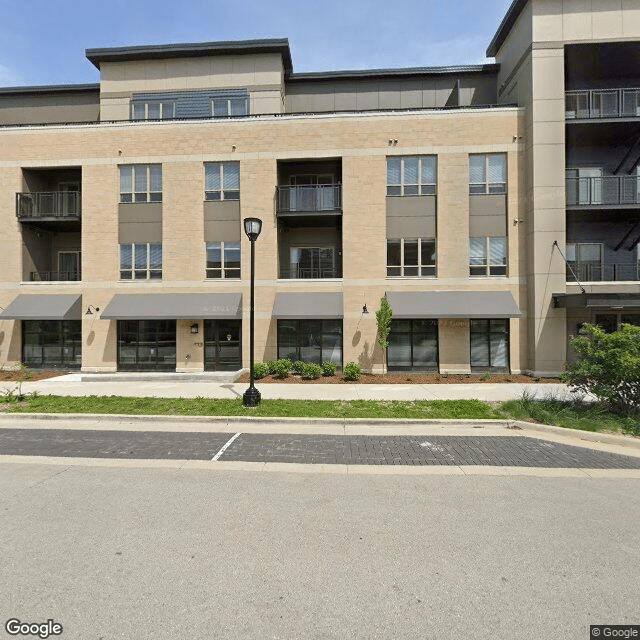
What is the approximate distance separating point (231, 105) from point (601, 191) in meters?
19.3

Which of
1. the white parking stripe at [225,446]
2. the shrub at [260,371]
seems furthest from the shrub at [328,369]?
the white parking stripe at [225,446]

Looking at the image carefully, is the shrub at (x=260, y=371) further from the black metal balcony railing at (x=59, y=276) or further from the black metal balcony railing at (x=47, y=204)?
the black metal balcony railing at (x=47, y=204)

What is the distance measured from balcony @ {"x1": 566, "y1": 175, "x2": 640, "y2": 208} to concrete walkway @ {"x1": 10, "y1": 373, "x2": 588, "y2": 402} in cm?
935

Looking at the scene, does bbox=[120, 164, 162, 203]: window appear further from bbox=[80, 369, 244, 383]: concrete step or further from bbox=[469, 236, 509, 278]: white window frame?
bbox=[469, 236, 509, 278]: white window frame

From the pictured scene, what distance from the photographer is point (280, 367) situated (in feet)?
53.2

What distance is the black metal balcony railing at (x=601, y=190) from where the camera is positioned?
17.5 m

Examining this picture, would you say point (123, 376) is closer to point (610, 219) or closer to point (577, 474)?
point (577, 474)

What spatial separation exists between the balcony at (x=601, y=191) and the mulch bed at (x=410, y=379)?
8584mm

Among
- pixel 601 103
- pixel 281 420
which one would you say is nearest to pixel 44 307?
pixel 281 420

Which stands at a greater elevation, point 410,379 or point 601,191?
point 601,191

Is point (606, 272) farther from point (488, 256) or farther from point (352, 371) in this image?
point (352, 371)

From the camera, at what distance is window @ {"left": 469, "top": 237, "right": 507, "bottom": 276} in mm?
17578

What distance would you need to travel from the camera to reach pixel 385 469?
6383 mm

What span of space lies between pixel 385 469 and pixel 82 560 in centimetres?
441
